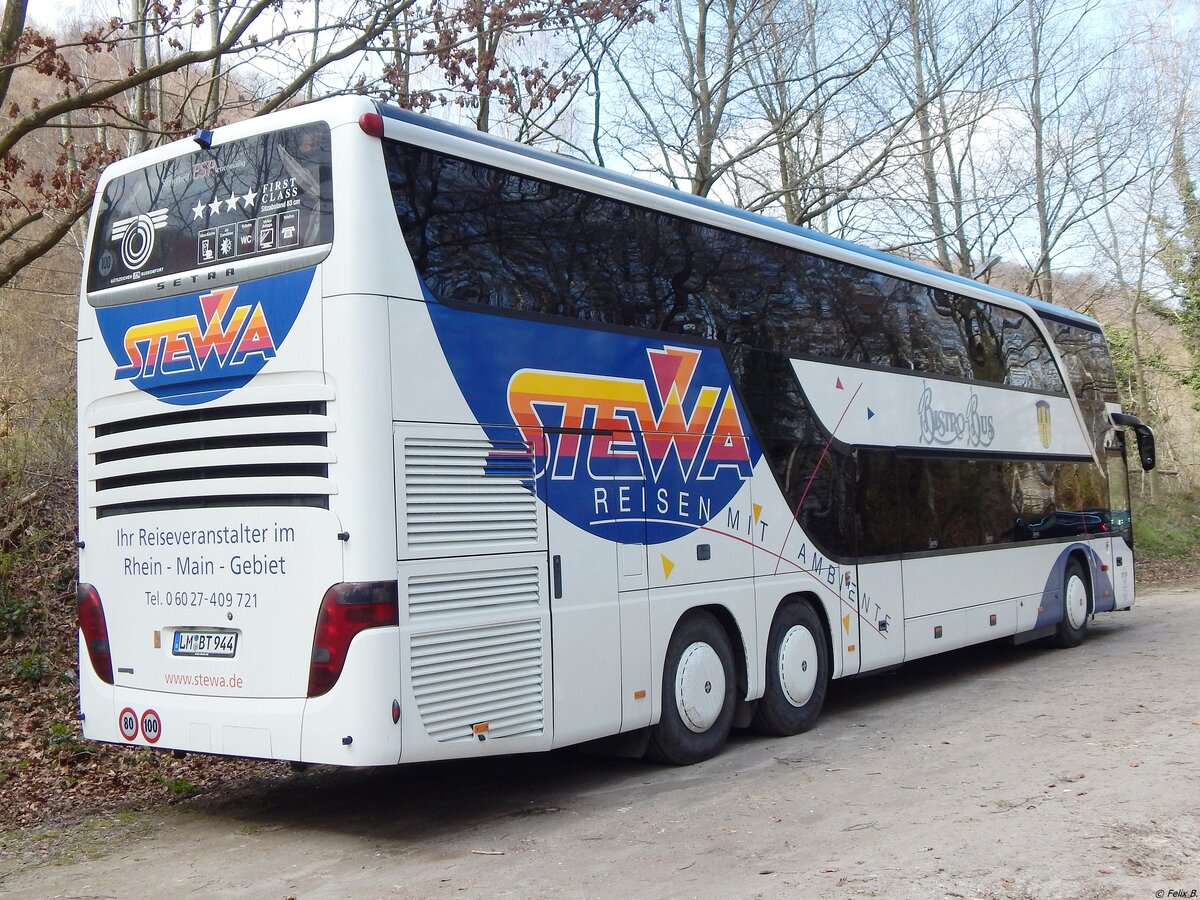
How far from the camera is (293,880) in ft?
20.4

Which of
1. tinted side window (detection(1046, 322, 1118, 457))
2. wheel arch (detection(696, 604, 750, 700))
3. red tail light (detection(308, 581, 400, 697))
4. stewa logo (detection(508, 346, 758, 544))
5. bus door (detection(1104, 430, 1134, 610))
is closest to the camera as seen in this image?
red tail light (detection(308, 581, 400, 697))

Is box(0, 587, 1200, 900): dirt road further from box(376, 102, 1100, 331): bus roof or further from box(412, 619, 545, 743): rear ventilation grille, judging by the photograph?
box(376, 102, 1100, 331): bus roof

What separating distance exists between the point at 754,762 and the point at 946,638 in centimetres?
409

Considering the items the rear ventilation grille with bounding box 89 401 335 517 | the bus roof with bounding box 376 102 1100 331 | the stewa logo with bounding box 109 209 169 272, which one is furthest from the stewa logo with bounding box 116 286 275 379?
the bus roof with bounding box 376 102 1100 331

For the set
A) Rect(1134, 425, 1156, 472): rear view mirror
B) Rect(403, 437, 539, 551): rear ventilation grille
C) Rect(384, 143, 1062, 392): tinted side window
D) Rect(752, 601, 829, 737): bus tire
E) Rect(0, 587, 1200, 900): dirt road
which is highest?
Rect(384, 143, 1062, 392): tinted side window

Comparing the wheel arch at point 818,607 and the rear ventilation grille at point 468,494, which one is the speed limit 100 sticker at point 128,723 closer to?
the rear ventilation grille at point 468,494

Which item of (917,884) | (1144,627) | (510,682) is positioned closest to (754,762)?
(510,682)

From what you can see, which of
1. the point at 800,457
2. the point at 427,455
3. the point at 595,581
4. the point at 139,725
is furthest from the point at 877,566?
the point at 139,725

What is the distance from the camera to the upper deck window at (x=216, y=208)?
688 cm

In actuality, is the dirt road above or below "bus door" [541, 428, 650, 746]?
below

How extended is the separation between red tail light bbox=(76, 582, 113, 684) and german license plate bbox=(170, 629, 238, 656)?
646mm

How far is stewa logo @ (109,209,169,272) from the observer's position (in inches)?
298

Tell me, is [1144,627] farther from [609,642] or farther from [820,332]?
[609,642]

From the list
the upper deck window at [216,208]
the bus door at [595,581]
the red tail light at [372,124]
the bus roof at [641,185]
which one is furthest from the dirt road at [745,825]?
the bus roof at [641,185]
